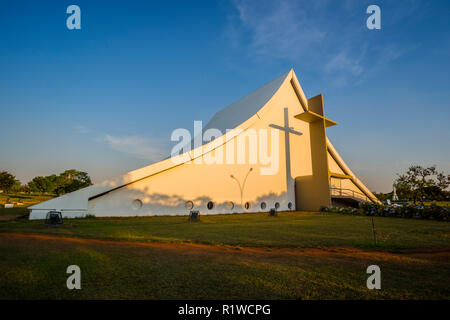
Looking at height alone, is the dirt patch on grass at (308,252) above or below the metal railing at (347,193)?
below

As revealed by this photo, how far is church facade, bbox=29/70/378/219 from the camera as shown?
13.1m

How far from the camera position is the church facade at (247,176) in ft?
43.0

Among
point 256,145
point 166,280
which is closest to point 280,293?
point 166,280

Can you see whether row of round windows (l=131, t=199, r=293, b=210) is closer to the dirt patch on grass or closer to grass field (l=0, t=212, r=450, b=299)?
grass field (l=0, t=212, r=450, b=299)

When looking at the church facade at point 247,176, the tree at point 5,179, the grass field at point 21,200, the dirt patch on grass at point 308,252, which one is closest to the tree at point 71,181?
the grass field at point 21,200

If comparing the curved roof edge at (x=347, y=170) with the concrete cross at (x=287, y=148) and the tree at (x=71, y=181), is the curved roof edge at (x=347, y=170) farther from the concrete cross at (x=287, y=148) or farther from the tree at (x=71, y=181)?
the tree at (x=71, y=181)

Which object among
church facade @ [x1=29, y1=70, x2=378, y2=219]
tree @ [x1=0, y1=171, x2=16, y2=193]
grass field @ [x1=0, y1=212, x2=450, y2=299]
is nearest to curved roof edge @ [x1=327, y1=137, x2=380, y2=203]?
church facade @ [x1=29, y1=70, x2=378, y2=219]

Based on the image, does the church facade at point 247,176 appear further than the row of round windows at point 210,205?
No

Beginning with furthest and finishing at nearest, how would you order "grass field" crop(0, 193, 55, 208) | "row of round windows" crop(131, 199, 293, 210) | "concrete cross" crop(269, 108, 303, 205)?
"grass field" crop(0, 193, 55, 208), "concrete cross" crop(269, 108, 303, 205), "row of round windows" crop(131, 199, 293, 210)

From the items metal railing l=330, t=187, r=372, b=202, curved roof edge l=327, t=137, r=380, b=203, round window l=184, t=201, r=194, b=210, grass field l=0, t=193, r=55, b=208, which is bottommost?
grass field l=0, t=193, r=55, b=208

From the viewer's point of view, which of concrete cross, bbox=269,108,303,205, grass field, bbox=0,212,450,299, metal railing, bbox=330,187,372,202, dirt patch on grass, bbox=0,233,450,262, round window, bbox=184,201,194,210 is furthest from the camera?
metal railing, bbox=330,187,372,202

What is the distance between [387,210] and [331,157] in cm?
918

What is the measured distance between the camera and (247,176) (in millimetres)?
17922
